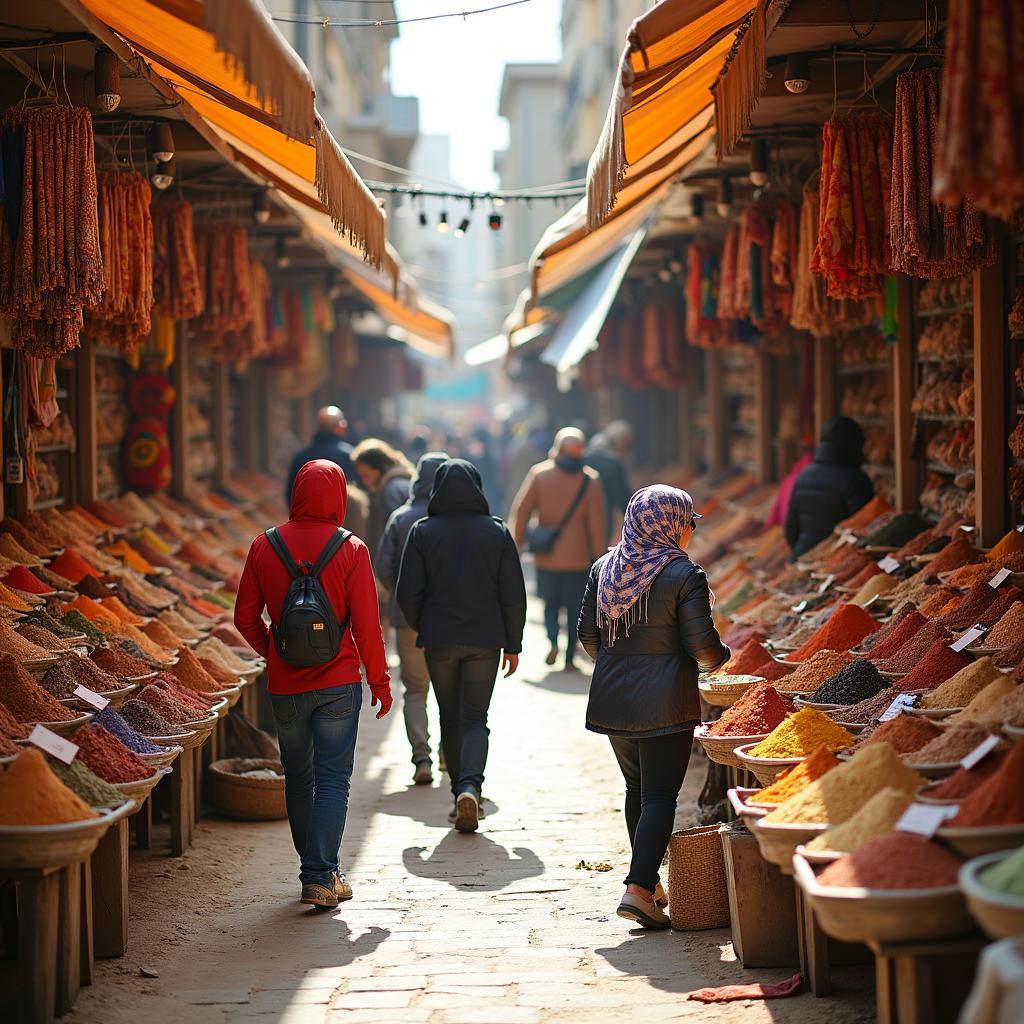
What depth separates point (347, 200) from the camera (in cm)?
686

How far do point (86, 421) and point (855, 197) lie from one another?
504 centimetres

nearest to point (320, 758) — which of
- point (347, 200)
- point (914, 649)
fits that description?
point (914, 649)

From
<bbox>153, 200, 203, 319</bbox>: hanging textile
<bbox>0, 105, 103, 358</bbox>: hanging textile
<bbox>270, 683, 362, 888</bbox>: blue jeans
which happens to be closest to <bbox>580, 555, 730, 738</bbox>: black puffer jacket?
<bbox>270, 683, 362, 888</bbox>: blue jeans

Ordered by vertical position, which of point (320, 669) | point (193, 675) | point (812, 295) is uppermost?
point (812, 295)

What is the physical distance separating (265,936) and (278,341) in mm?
8926

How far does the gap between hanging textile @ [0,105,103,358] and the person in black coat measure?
14.9 ft

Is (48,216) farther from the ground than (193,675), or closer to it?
farther from the ground

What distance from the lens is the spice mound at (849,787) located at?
4.20 m

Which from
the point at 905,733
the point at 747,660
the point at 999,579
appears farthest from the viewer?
the point at 747,660

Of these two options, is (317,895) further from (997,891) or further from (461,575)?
(997,891)

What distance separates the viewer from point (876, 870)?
11.9ft

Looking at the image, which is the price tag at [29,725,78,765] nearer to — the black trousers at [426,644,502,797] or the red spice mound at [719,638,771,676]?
the black trousers at [426,644,502,797]

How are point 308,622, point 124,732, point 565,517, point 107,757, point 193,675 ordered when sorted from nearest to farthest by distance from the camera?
point 107,757 → point 124,732 → point 308,622 → point 193,675 → point 565,517

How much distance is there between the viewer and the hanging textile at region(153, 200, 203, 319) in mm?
8625
